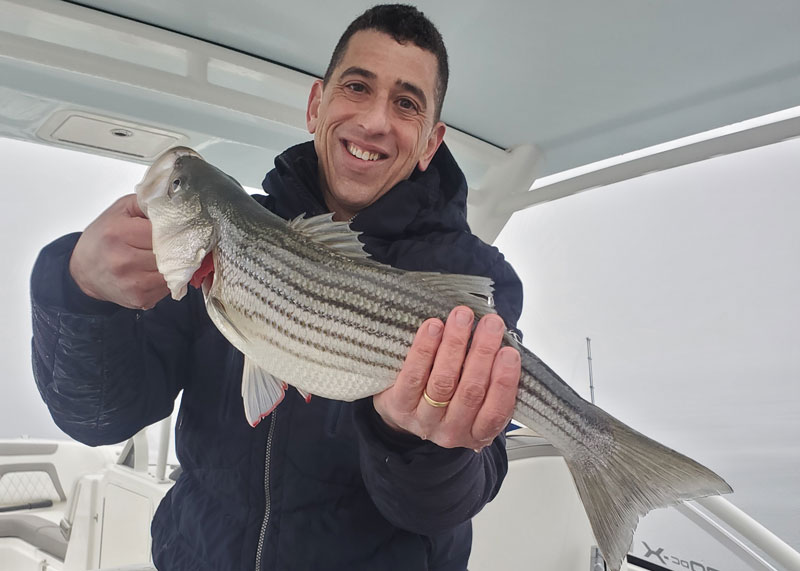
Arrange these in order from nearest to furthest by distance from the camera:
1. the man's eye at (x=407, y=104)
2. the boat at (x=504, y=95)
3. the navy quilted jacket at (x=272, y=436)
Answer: the navy quilted jacket at (x=272, y=436), the man's eye at (x=407, y=104), the boat at (x=504, y=95)

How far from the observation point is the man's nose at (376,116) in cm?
218

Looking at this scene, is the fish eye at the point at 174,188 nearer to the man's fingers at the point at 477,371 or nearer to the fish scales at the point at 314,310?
the fish scales at the point at 314,310

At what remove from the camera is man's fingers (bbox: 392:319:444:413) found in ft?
4.97

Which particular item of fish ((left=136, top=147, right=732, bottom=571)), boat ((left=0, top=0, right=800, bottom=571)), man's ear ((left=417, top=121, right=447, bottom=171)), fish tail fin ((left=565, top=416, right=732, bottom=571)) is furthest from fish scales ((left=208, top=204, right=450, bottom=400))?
boat ((left=0, top=0, right=800, bottom=571))

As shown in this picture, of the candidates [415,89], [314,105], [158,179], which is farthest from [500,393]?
[314,105]

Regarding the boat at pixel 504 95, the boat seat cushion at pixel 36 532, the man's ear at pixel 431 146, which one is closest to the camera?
the man's ear at pixel 431 146

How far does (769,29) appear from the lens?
2852mm

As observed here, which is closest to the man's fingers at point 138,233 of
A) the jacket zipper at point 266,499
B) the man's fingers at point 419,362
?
the jacket zipper at point 266,499

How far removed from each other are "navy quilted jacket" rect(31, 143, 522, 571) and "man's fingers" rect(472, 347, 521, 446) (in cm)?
14

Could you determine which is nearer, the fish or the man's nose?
the fish

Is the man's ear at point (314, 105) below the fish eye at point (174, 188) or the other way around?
the other way around

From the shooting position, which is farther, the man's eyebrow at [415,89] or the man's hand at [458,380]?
the man's eyebrow at [415,89]

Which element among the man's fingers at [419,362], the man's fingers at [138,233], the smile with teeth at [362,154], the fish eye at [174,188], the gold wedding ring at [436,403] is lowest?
the gold wedding ring at [436,403]

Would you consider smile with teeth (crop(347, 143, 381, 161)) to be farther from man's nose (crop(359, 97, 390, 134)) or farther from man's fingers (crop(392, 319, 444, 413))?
man's fingers (crop(392, 319, 444, 413))
